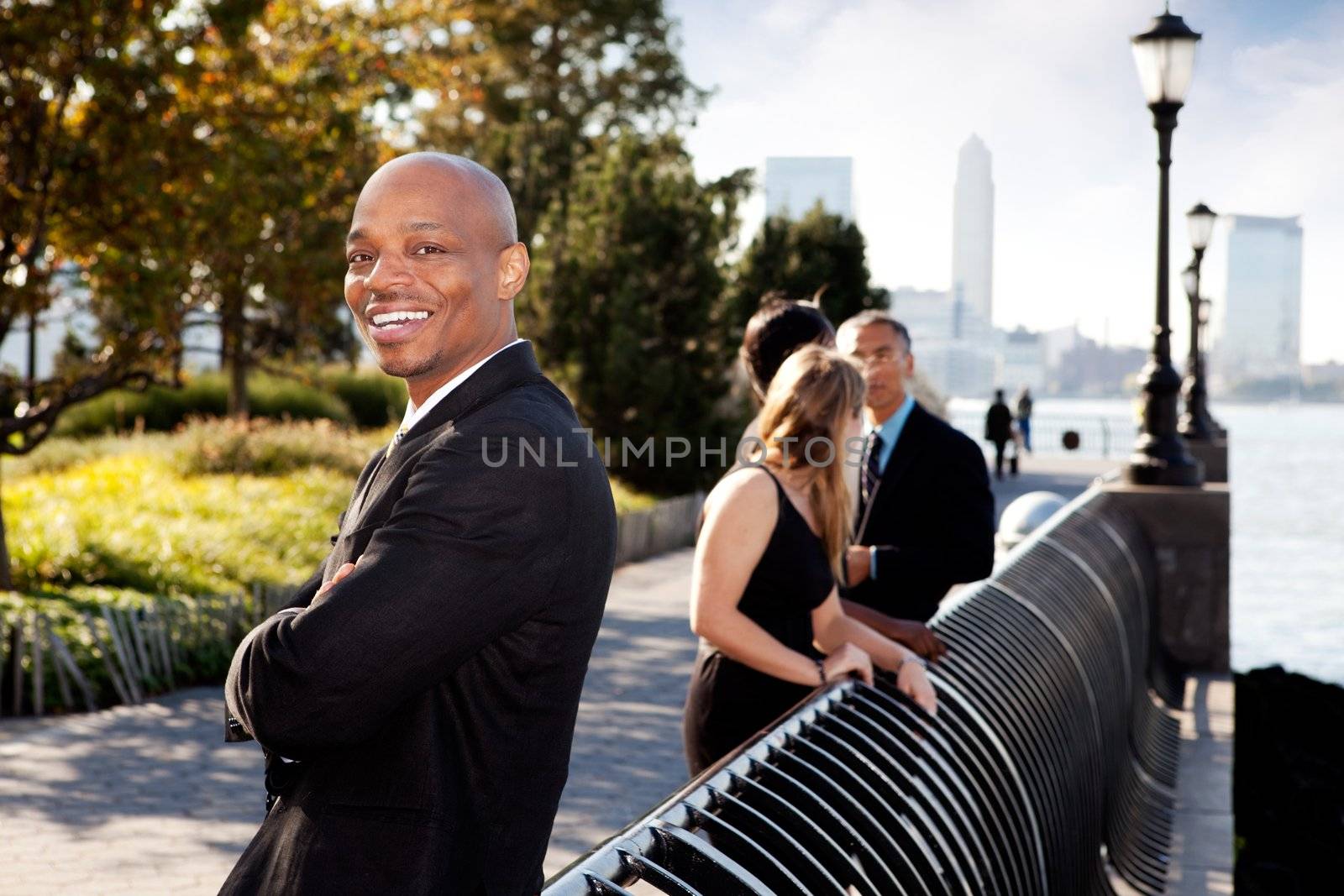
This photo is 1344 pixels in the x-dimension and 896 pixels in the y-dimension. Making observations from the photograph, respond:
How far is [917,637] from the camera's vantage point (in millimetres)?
4055

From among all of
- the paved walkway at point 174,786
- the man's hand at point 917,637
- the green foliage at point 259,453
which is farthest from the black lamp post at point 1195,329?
the man's hand at point 917,637

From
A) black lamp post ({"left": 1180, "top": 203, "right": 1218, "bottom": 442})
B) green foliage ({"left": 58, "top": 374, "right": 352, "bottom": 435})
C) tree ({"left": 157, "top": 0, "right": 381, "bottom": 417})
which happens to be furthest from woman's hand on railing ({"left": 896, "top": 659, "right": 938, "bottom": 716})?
black lamp post ({"left": 1180, "top": 203, "right": 1218, "bottom": 442})

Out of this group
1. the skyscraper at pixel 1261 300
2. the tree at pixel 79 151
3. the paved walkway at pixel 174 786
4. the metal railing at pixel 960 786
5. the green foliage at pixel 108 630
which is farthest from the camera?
the skyscraper at pixel 1261 300

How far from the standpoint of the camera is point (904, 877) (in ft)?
9.21

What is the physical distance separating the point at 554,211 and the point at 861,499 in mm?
15495

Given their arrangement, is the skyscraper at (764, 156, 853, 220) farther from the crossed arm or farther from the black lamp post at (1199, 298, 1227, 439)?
the crossed arm

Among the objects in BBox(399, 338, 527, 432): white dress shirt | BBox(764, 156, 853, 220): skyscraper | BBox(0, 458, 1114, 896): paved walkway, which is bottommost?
BBox(0, 458, 1114, 896): paved walkway

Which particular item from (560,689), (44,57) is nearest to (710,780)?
(560,689)

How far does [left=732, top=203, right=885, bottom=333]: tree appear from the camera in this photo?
26766mm

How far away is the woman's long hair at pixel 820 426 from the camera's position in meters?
3.59

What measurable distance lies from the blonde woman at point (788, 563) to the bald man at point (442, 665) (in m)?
1.64

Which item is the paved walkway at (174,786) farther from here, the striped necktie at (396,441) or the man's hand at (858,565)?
the striped necktie at (396,441)

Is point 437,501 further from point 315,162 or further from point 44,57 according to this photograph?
point 315,162

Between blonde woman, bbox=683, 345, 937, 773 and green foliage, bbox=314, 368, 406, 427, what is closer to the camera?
blonde woman, bbox=683, 345, 937, 773
